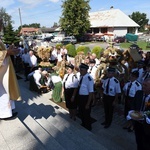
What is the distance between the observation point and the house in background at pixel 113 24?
49031 millimetres

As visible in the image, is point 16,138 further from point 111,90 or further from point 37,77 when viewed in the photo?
point 37,77

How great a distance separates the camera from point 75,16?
133ft

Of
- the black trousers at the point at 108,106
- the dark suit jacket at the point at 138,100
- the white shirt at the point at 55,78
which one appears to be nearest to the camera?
the dark suit jacket at the point at 138,100

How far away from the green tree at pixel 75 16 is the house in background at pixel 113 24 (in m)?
9.01

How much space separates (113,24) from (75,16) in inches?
472

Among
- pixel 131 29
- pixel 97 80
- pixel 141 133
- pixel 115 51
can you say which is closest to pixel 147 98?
pixel 141 133

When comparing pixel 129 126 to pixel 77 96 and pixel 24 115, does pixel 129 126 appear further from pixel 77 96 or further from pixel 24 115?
pixel 24 115

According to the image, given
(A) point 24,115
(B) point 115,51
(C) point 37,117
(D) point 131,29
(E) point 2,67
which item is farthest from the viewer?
(D) point 131,29

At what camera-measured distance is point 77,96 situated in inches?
234

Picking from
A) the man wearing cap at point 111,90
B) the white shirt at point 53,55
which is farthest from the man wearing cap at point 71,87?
the white shirt at point 53,55

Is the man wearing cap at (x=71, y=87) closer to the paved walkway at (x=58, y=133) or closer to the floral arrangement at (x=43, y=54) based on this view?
the paved walkway at (x=58, y=133)

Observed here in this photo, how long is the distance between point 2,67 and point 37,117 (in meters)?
1.84

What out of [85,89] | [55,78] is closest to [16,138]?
[85,89]

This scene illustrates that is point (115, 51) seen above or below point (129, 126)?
above
